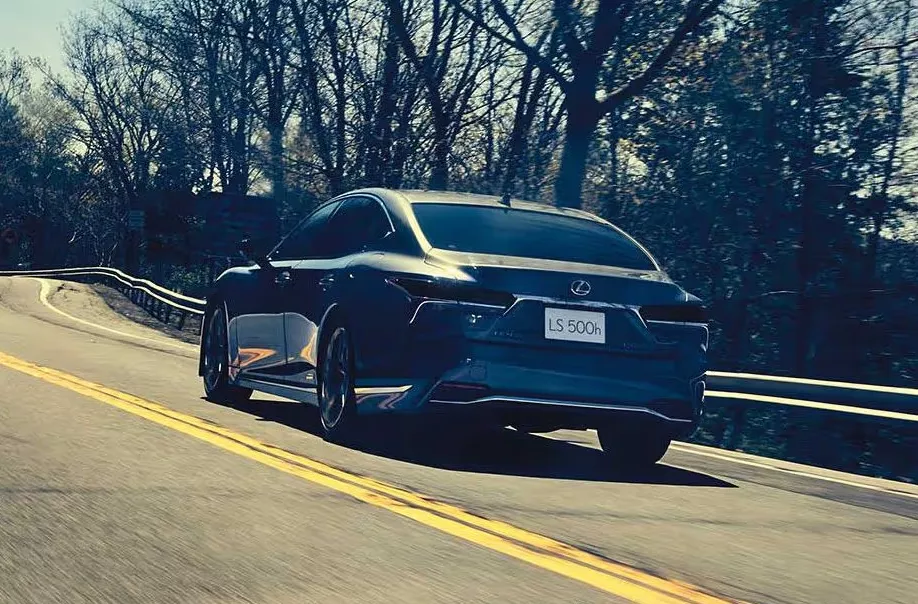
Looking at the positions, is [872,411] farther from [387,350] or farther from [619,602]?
[619,602]

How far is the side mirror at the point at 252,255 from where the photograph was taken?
9945 millimetres

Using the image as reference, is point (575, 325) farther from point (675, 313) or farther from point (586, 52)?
point (586, 52)

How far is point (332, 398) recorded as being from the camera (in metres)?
8.45

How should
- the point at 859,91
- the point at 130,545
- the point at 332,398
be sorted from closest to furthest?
1. the point at 130,545
2. the point at 332,398
3. the point at 859,91

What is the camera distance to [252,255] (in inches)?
396

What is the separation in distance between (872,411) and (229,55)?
28285 millimetres

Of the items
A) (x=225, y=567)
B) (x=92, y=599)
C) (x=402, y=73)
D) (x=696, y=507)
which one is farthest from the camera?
(x=402, y=73)

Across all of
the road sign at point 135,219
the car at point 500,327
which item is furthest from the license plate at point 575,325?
the road sign at point 135,219

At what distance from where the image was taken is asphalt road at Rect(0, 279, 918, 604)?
15.1 ft

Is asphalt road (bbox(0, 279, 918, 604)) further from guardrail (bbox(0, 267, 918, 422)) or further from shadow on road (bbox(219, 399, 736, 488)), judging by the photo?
guardrail (bbox(0, 267, 918, 422))

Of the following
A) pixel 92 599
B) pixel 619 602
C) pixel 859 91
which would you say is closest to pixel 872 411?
pixel 619 602

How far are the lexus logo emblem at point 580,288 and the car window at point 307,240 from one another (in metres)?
2.29

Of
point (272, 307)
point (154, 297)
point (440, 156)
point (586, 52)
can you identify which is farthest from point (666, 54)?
point (272, 307)

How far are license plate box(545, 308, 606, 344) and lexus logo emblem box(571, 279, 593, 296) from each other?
0.32ft
